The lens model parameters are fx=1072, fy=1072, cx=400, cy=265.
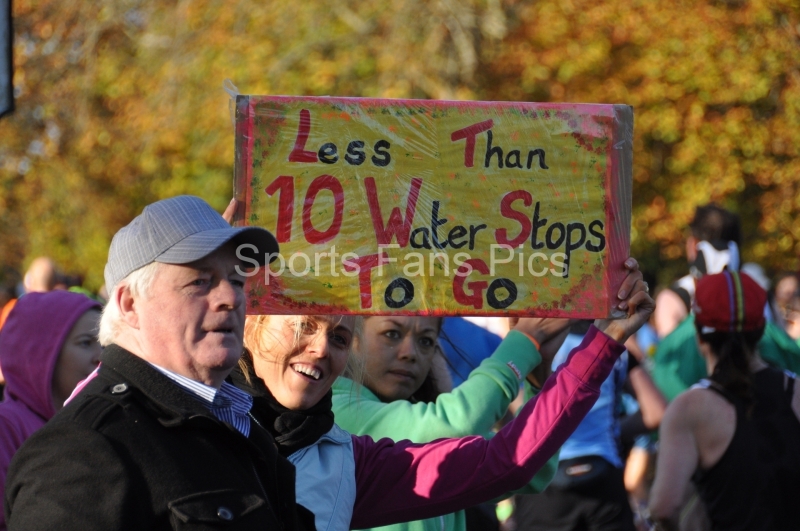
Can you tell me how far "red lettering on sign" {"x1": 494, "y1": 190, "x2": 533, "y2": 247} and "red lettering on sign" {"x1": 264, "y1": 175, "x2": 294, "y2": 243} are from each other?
1.77ft

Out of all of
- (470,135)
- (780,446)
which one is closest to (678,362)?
(780,446)

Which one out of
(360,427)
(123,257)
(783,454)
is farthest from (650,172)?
(123,257)

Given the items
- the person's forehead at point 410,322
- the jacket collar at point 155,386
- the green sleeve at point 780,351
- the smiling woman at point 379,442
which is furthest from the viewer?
the green sleeve at point 780,351

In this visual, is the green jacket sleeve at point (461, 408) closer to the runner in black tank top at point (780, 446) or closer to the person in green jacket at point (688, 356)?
the runner in black tank top at point (780, 446)

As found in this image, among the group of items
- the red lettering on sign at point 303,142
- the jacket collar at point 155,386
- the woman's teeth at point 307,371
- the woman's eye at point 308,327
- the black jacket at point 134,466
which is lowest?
the black jacket at point 134,466

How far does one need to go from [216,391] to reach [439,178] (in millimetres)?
922

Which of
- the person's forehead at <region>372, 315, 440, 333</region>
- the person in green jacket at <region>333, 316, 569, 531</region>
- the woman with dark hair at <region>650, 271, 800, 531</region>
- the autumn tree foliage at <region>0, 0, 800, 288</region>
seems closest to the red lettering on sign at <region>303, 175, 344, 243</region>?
the person in green jacket at <region>333, 316, 569, 531</region>

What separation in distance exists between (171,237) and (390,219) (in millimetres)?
745

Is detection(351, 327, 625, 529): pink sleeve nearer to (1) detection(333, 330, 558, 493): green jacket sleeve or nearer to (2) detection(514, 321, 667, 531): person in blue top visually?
(1) detection(333, 330, 558, 493): green jacket sleeve

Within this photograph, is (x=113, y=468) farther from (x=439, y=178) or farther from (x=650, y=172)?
(x=650, y=172)

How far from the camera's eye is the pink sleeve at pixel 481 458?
8.58ft

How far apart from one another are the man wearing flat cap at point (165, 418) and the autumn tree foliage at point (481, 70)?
39.5 feet

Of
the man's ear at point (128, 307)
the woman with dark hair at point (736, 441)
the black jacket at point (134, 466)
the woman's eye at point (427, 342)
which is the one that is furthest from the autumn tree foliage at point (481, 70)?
the black jacket at point (134, 466)

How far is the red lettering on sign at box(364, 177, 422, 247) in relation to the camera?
273cm
